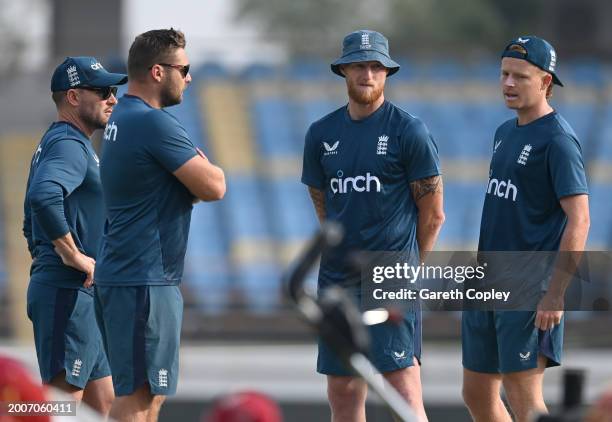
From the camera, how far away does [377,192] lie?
19.0 ft

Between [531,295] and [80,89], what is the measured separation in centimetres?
227

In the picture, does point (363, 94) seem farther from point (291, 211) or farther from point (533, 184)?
point (291, 211)

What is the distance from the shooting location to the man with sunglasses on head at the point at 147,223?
5391mm

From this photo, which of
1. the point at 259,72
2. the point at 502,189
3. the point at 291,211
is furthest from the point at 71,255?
the point at 259,72

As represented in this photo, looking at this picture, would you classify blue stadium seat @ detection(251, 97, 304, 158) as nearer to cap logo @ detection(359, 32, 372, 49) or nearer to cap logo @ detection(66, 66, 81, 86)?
cap logo @ detection(66, 66, 81, 86)

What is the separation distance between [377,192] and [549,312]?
0.91 metres

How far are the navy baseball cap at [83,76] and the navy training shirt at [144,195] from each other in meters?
0.59

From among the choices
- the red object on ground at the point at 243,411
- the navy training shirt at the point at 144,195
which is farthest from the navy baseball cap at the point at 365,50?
the red object on ground at the point at 243,411

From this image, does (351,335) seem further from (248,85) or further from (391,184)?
(248,85)

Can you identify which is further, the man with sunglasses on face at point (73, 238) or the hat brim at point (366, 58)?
the man with sunglasses on face at point (73, 238)

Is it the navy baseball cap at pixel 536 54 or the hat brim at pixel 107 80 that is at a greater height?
the navy baseball cap at pixel 536 54

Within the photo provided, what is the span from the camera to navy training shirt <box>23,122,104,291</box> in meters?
5.84

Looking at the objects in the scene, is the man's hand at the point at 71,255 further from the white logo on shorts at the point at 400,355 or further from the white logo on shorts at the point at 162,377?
the white logo on shorts at the point at 400,355

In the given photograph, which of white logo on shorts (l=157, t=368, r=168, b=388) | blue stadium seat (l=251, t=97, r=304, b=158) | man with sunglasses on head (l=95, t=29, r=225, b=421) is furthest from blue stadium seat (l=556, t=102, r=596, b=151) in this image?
white logo on shorts (l=157, t=368, r=168, b=388)
